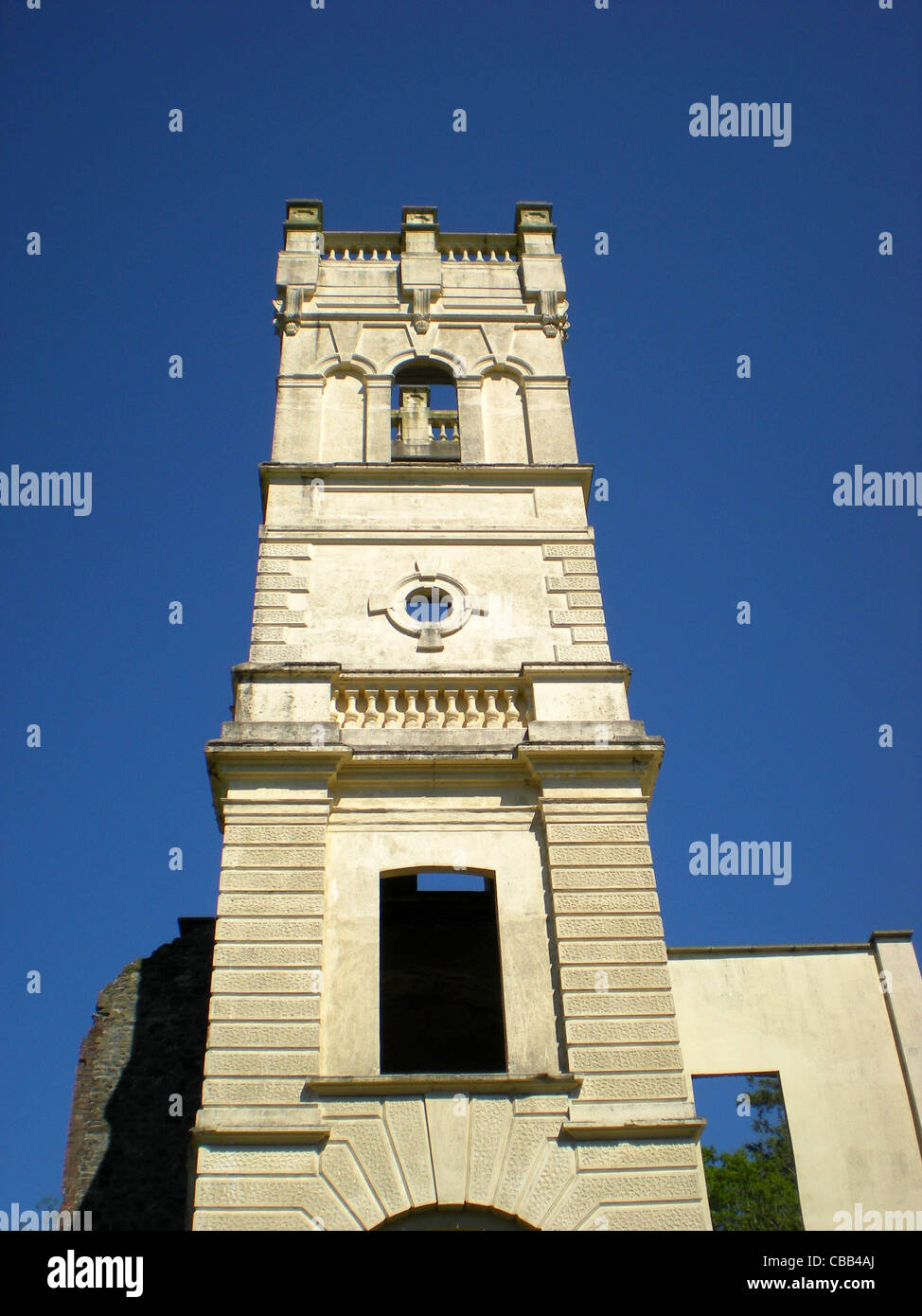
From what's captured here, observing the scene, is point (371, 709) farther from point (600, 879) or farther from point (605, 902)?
point (605, 902)

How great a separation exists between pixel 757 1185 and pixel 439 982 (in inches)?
691

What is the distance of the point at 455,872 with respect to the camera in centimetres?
1319

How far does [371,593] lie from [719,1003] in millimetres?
6590

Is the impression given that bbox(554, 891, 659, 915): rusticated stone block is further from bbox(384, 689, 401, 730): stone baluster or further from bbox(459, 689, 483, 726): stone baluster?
bbox(384, 689, 401, 730): stone baluster

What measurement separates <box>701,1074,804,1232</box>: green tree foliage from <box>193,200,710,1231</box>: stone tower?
15.5 m

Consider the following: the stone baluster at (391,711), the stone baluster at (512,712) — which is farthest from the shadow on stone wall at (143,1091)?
the stone baluster at (512,712)

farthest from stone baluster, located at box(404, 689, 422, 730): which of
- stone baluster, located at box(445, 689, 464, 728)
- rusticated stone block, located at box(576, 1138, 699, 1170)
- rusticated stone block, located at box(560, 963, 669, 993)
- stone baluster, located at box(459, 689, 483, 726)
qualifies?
rusticated stone block, located at box(576, 1138, 699, 1170)

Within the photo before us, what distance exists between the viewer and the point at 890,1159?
46.2 ft

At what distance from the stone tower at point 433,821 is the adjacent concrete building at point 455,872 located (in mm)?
34

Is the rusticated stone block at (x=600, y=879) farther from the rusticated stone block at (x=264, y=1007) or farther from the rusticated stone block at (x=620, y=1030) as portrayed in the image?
the rusticated stone block at (x=264, y=1007)

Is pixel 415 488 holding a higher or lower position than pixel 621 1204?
higher

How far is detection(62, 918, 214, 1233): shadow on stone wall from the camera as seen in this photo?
14891 millimetres
